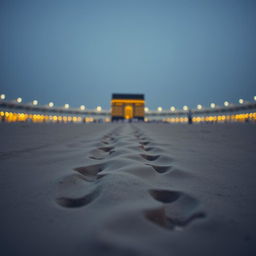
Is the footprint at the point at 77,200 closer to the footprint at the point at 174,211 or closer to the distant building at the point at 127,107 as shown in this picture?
the footprint at the point at 174,211

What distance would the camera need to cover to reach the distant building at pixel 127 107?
50688 millimetres

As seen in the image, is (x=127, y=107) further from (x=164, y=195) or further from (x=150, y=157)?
(x=164, y=195)

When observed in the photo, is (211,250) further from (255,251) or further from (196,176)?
(196,176)

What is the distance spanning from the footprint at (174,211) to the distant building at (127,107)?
1972 inches

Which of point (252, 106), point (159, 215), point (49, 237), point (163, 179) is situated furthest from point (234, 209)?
point (252, 106)

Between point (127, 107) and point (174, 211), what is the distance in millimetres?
51349

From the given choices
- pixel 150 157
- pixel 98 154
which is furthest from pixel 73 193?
pixel 98 154

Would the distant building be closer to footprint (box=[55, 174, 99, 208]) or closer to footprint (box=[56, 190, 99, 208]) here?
footprint (box=[55, 174, 99, 208])

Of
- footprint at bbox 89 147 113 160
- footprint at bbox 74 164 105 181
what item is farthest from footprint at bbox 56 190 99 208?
footprint at bbox 89 147 113 160

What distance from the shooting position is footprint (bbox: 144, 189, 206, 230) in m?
0.48

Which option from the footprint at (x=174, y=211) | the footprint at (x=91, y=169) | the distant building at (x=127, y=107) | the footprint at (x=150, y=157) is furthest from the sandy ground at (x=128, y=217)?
the distant building at (x=127, y=107)

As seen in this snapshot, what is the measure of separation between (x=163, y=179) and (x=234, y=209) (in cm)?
34

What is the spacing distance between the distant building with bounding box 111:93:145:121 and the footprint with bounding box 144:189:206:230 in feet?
164

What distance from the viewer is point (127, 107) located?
5156cm
